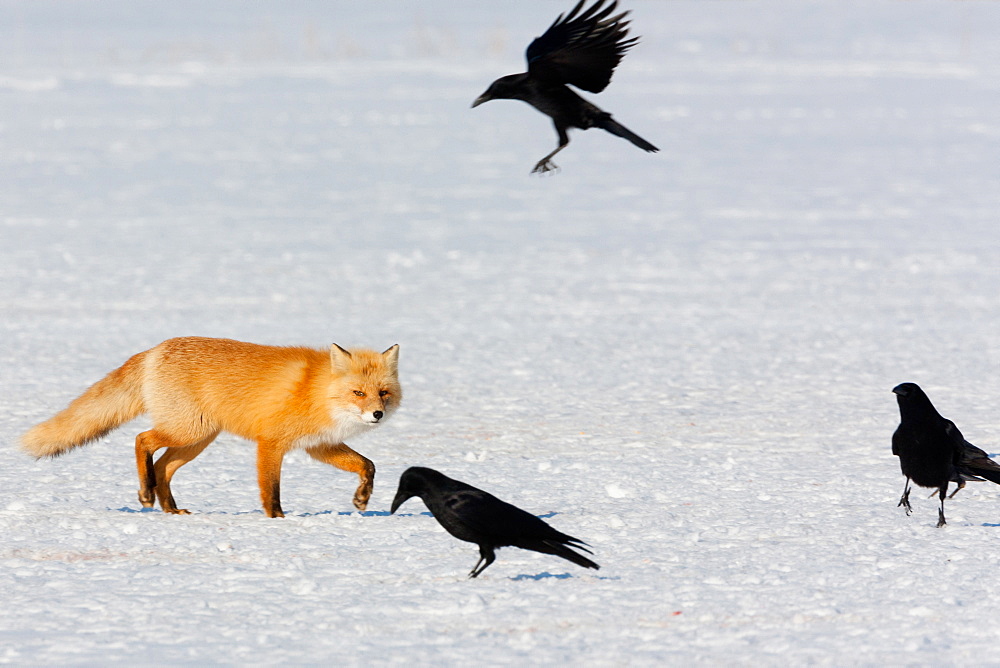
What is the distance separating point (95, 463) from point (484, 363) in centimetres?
345

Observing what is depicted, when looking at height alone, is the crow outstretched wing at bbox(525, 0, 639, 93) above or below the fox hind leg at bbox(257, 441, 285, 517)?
above

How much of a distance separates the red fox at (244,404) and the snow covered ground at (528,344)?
0.23 m

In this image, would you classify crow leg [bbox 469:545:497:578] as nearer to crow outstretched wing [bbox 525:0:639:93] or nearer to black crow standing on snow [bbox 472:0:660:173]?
black crow standing on snow [bbox 472:0:660:173]

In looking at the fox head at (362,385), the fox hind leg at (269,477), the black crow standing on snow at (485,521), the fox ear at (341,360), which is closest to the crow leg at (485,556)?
the black crow standing on snow at (485,521)

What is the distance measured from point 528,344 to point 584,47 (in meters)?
4.24

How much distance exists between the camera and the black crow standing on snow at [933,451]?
16.5ft

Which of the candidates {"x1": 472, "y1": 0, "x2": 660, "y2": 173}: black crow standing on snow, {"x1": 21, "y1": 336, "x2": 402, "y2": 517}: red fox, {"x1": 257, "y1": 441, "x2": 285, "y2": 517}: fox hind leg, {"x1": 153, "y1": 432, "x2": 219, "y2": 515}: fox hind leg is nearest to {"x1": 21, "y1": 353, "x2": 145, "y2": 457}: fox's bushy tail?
{"x1": 21, "y1": 336, "x2": 402, "y2": 517}: red fox

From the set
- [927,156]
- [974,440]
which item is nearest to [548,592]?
[974,440]

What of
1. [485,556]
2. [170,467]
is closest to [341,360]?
[170,467]

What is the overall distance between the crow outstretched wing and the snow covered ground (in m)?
2.00

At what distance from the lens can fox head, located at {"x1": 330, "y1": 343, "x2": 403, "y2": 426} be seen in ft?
17.6

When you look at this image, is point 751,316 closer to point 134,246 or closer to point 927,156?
point 134,246

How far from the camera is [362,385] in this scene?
5.41 metres

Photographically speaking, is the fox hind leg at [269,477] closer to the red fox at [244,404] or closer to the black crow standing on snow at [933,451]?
the red fox at [244,404]
